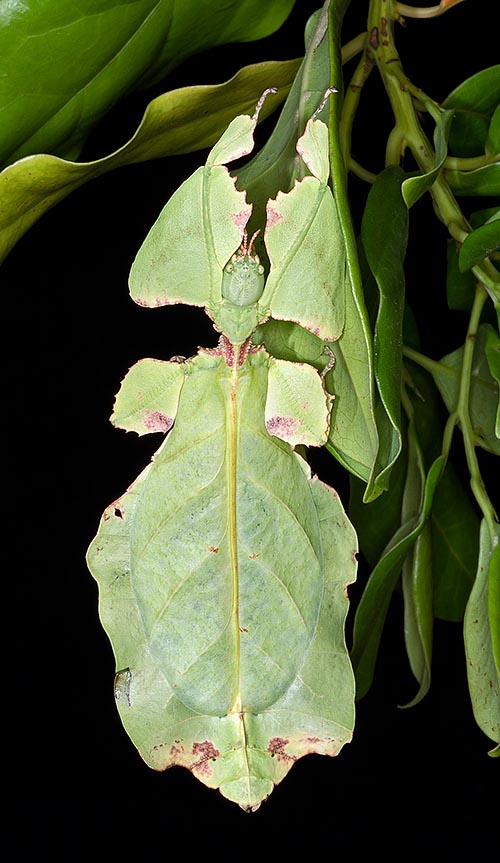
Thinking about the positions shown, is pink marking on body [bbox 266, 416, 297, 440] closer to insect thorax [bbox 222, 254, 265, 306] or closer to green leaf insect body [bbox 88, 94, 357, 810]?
green leaf insect body [bbox 88, 94, 357, 810]

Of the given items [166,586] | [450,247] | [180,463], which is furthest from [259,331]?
[450,247]

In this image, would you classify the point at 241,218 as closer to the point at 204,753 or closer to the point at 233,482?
the point at 233,482

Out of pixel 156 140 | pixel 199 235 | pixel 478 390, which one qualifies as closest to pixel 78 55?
pixel 156 140

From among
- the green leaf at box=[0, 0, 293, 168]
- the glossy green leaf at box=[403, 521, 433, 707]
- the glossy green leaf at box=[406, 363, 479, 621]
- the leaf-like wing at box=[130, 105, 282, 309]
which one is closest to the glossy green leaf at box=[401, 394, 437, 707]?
the glossy green leaf at box=[403, 521, 433, 707]

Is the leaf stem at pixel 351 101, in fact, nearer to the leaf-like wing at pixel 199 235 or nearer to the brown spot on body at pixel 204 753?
the leaf-like wing at pixel 199 235

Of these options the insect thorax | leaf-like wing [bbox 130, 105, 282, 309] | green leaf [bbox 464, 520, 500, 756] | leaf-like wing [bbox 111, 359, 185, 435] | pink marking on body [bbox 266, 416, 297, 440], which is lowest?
green leaf [bbox 464, 520, 500, 756]

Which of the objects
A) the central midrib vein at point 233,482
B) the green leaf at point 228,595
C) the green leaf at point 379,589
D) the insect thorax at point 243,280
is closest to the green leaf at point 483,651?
the green leaf at point 379,589
